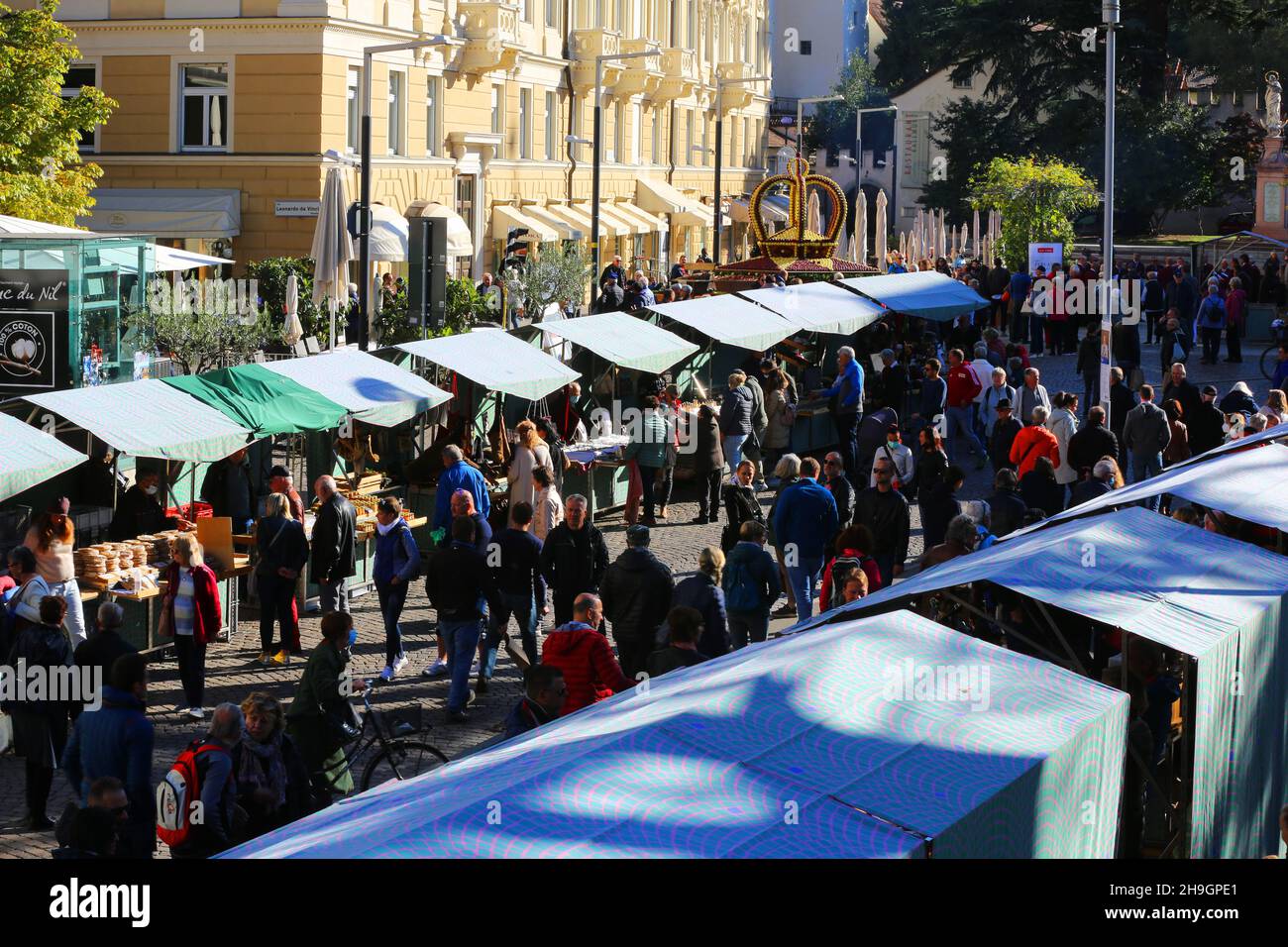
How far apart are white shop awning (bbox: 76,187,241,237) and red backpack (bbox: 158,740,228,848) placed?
3155 centimetres

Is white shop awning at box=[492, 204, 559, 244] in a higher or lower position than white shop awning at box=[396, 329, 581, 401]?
higher

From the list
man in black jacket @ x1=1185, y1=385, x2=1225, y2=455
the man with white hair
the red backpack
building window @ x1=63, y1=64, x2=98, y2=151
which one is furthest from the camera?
building window @ x1=63, y1=64, x2=98, y2=151

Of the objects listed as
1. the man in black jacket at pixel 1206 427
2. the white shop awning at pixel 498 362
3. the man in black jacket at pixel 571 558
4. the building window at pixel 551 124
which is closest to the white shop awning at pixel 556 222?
the building window at pixel 551 124

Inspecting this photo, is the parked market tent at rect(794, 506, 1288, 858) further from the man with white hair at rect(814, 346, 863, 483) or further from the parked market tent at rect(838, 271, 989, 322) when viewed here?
the parked market tent at rect(838, 271, 989, 322)

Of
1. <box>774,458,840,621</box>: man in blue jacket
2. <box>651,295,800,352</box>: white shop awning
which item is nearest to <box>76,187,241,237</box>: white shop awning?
<box>651,295,800,352</box>: white shop awning

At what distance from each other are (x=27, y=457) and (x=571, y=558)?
13.1 feet

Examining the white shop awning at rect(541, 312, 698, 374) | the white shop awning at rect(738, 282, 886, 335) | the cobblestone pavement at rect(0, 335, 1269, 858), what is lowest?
the cobblestone pavement at rect(0, 335, 1269, 858)

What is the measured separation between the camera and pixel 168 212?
39.8m

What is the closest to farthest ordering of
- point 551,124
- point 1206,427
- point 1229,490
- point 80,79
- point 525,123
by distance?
point 1229,490
point 1206,427
point 80,79
point 525,123
point 551,124

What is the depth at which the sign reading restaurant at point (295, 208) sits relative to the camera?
3972 cm

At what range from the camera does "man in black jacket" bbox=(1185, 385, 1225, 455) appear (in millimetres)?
21156

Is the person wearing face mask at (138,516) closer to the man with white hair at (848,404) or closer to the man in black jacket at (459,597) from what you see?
the man in black jacket at (459,597)

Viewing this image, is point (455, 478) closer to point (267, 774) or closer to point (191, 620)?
point (191, 620)

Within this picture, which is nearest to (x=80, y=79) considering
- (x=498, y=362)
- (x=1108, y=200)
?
(x=1108, y=200)
